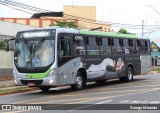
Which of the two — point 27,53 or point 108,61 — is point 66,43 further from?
point 108,61

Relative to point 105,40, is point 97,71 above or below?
below

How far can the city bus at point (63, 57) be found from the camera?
1961cm

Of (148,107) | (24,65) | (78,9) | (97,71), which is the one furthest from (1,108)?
(78,9)

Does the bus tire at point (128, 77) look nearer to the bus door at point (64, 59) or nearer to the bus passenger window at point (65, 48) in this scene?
the bus door at point (64, 59)

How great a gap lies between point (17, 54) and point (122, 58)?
340 inches

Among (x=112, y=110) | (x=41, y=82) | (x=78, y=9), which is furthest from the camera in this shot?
(x=78, y=9)

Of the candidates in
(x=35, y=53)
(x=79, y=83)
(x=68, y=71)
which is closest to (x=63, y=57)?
(x=68, y=71)

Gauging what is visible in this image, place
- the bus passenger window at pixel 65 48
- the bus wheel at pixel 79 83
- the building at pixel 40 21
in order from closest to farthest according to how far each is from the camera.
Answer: the bus passenger window at pixel 65 48 < the bus wheel at pixel 79 83 < the building at pixel 40 21

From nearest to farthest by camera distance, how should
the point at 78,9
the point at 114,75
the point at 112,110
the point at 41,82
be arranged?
the point at 112,110
the point at 41,82
the point at 114,75
the point at 78,9

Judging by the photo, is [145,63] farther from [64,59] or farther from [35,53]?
[35,53]

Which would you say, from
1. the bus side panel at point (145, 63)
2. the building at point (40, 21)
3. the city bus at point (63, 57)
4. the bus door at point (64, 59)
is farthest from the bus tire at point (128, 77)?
the building at point (40, 21)

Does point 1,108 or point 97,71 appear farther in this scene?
point 97,71

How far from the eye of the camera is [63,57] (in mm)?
20125

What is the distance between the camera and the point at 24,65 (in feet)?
65.9
